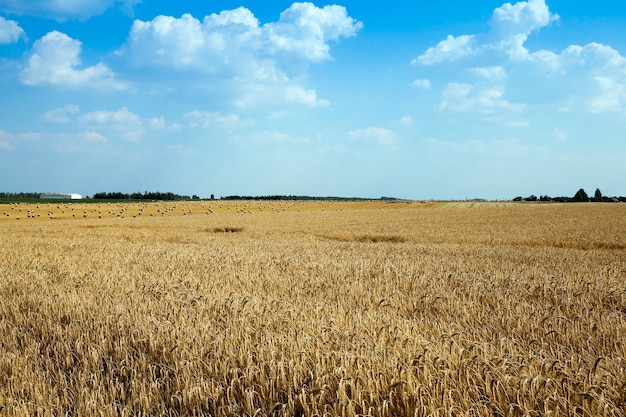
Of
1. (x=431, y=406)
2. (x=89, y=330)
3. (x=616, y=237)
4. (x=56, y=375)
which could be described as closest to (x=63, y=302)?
(x=89, y=330)

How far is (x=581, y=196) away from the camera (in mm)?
163750

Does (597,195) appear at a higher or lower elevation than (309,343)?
higher

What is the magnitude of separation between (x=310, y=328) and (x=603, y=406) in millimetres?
2957

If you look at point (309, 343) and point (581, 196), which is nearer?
point (309, 343)

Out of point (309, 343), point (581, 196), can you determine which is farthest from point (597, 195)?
point (309, 343)

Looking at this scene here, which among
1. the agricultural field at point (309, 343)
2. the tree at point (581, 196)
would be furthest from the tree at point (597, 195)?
the agricultural field at point (309, 343)

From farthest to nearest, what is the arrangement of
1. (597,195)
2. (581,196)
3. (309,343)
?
(581,196)
(597,195)
(309,343)

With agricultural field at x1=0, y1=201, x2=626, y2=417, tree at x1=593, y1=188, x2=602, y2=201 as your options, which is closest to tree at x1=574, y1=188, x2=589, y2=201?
tree at x1=593, y1=188, x2=602, y2=201

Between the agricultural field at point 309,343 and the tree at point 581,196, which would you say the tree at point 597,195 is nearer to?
the tree at point 581,196

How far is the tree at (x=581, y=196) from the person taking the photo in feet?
535

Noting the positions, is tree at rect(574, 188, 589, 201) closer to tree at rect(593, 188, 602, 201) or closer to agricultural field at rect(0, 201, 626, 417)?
tree at rect(593, 188, 602, 201)

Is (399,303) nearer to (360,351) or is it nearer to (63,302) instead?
(360,351)

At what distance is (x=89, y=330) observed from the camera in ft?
18.4

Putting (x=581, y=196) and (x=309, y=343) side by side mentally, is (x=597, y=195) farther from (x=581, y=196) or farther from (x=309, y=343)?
(x=309, y=343)
